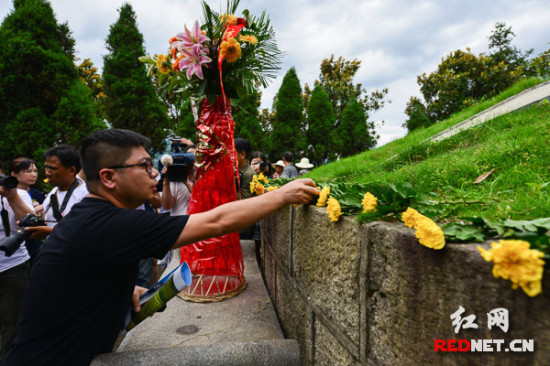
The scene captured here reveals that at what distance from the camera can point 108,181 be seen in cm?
165

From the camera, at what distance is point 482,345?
0.69 metres

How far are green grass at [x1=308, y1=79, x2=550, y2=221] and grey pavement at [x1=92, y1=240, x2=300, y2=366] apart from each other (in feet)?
3.76

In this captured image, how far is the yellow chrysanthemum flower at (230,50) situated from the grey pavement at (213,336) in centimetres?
202

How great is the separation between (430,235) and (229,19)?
2.37 metres

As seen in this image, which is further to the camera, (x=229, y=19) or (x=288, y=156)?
(x=288, y=156)

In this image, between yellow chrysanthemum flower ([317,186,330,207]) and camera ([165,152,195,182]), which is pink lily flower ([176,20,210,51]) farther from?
yellow chrysanthemum flower ([317,186,330,207])

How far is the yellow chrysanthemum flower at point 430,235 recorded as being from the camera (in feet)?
2.40

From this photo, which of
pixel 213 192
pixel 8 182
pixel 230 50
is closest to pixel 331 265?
pixel 213 192

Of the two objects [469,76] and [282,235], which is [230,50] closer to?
[282,235]

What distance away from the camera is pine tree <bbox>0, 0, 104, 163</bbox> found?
884 cm

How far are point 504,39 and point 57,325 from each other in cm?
2686

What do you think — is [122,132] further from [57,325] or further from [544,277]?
[544,277]

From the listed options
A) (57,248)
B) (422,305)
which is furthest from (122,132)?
(422,305)

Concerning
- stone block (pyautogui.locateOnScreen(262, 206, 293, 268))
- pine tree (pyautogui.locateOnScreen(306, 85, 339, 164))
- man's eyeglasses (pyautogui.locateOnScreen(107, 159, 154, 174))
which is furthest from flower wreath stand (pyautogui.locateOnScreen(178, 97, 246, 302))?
pine tree (pyautogui.locateOnScreen(306, 85, 339, 164))
